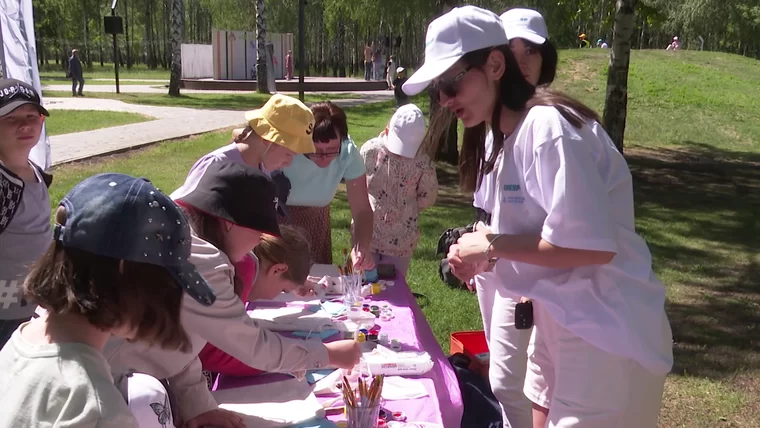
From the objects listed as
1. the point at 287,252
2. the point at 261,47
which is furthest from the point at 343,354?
the point at 261,47

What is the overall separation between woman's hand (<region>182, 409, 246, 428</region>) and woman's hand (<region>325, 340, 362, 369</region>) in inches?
12.7

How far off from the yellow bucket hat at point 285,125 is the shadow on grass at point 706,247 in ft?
9.36

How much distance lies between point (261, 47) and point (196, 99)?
2.77 metres

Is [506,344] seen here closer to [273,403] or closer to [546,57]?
[273,403]

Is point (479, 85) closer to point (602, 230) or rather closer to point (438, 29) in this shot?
point (438, 29)

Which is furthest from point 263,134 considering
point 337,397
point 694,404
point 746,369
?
point 746,369

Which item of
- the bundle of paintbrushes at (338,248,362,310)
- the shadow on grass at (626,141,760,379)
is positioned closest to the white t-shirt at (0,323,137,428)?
the bundle of paintbrushes at (338,248,362,310)

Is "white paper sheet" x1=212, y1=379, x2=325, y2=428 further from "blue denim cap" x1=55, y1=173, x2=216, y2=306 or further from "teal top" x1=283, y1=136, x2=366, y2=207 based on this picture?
"teal top" x1=283, y1=136, x2=366, y2=207

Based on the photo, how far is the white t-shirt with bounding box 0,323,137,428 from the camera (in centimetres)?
118

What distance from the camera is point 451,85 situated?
72.7 inches

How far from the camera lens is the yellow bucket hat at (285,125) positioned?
2.74 meters

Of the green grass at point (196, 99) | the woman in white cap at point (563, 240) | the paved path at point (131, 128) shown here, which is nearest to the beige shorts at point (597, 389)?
the woman in white cap at point (563, 240)

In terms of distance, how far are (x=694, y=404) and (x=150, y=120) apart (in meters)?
13.8

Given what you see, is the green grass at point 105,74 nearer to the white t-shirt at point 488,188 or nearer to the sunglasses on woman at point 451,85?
the white t-shirt at point 488,188
